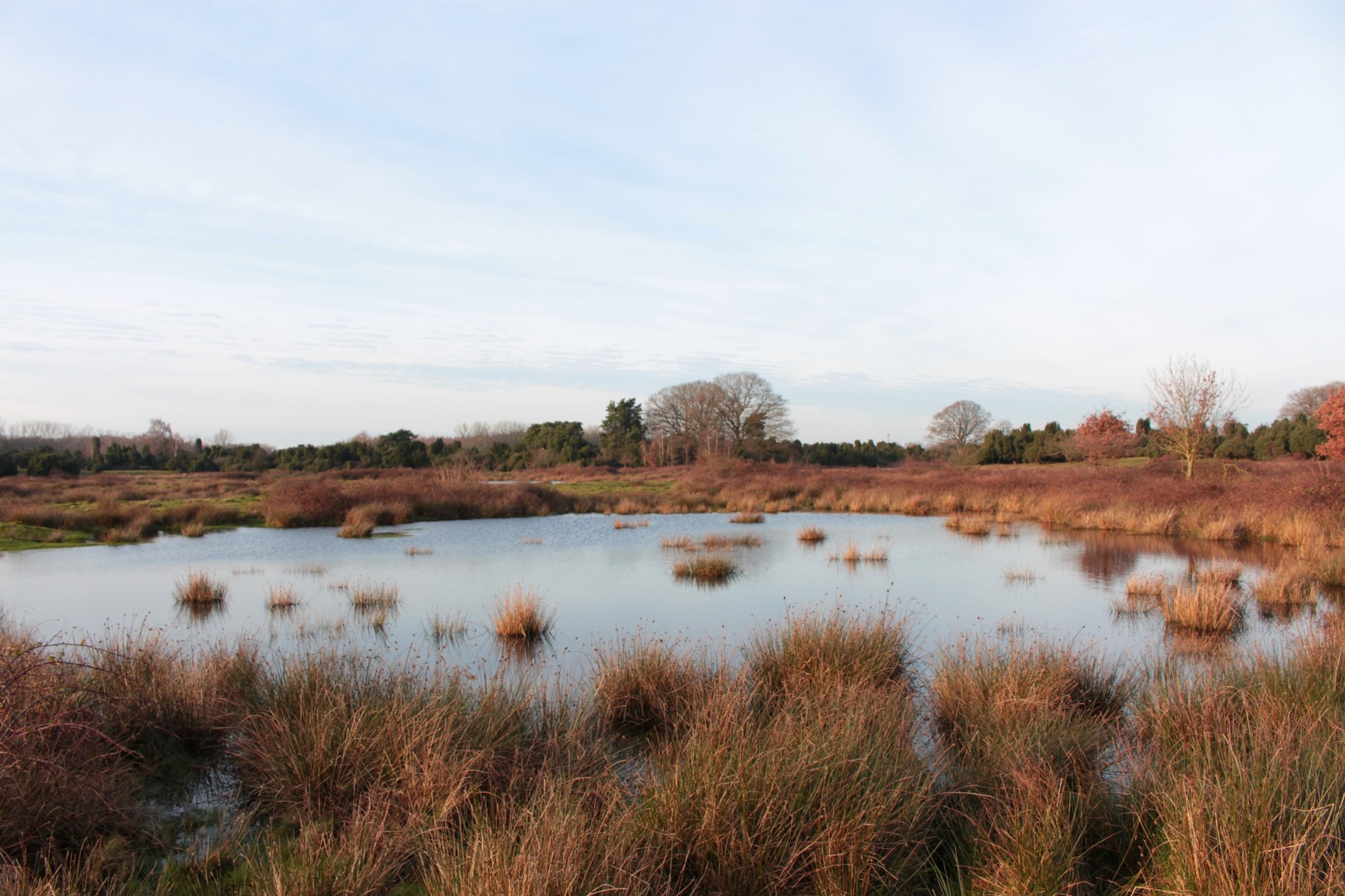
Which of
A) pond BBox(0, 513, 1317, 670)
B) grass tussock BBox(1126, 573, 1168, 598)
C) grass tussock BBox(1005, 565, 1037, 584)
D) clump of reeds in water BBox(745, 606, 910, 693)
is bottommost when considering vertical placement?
pond BBox(0, 513, 1317, 670)

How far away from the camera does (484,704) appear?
5363mm

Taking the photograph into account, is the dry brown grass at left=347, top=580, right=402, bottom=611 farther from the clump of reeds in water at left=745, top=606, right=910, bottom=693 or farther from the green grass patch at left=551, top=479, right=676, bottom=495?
the green grass patch at left=551, top=479, right=676, bottom=495

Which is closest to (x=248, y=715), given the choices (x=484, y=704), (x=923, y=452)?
(x=484, y=704)

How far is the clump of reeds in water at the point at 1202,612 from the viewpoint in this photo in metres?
9.59

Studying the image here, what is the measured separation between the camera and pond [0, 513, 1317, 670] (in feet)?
32.0

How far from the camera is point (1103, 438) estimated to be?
37719 mm

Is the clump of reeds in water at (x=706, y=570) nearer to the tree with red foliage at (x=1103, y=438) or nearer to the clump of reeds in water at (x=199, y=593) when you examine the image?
the clump of reeds in water at (x=199, y=593)

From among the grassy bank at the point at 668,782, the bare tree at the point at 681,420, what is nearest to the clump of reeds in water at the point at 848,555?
the grassy bank at the point at 668,782

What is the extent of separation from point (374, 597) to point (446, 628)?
247 cm

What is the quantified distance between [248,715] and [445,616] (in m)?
5.46

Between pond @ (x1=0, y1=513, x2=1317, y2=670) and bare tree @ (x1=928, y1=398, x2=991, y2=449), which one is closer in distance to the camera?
pond @ (x1=0, y1=513, x2=1317, y2=670)

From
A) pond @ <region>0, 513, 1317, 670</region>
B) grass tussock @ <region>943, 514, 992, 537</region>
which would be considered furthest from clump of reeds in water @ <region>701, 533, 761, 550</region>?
grass tussock @ <region>943, 514, 992, 537</region>

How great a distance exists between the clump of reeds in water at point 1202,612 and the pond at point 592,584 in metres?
0.23

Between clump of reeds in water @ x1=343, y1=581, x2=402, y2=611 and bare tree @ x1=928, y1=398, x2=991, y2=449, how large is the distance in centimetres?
5861
